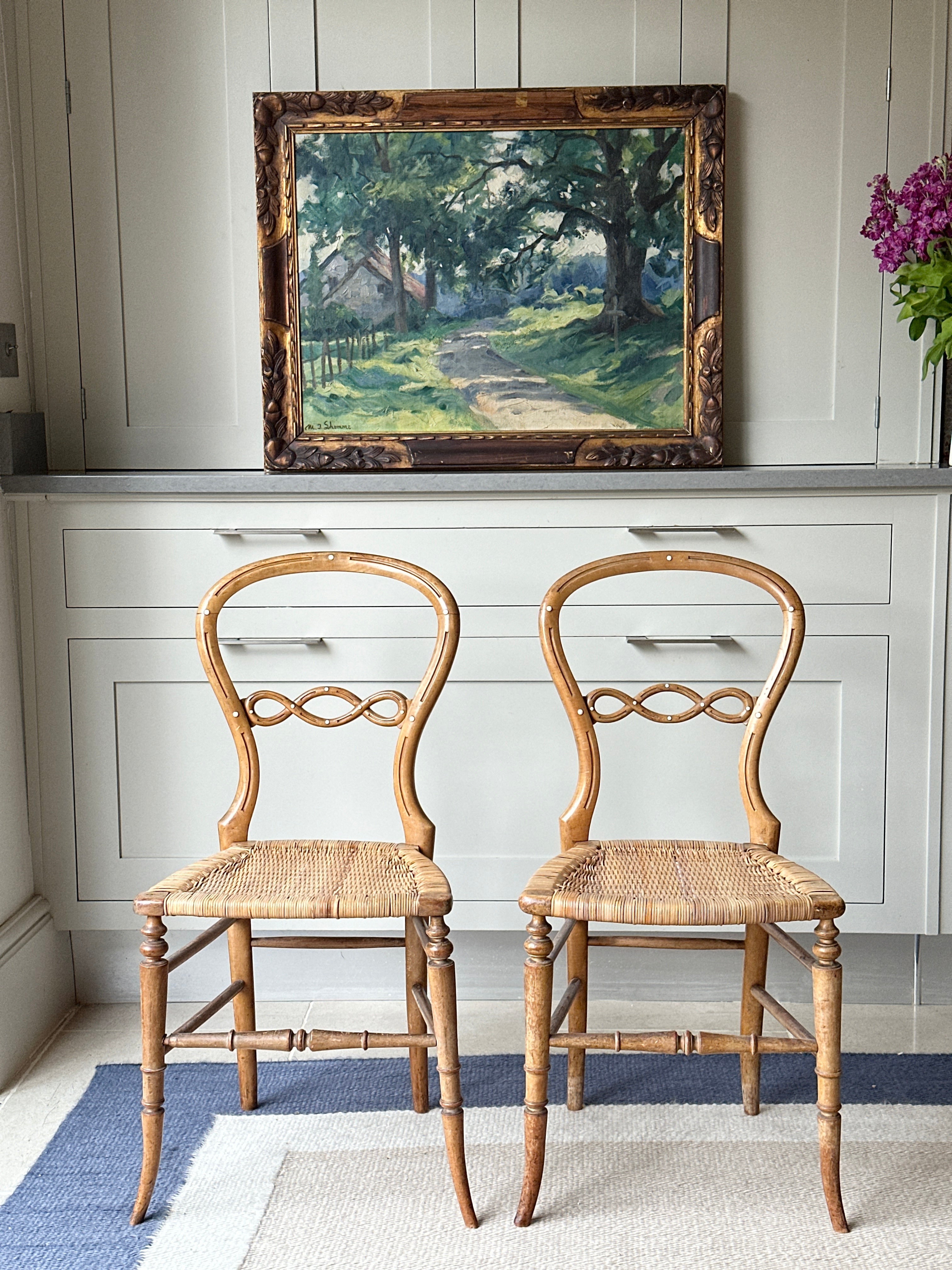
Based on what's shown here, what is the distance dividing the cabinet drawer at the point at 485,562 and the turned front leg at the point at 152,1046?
0.82 meters

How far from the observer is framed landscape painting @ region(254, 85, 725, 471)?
2.47 metres

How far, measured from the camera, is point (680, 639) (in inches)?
90.9

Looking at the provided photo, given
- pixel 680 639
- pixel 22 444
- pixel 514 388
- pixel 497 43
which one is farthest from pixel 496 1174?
pixel 497 43

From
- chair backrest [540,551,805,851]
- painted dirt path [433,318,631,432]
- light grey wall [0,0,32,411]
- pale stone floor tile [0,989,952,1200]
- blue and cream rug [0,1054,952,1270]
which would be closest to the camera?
blue and cream rug [0,1054,952,1270]

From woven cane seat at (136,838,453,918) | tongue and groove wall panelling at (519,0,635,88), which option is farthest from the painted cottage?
woven cane seat at (136,838,453,918)

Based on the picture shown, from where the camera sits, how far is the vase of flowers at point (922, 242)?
226 centimetres

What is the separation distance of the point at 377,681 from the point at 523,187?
110 cm

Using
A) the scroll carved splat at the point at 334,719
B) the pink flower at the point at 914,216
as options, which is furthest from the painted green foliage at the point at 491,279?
the scroll carved splat at the point at 334,719

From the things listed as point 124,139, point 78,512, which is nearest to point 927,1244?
point 78,512

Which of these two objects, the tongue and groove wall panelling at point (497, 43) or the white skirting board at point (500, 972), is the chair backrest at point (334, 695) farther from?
the tongue and groove wall panelling at point (497, 43)

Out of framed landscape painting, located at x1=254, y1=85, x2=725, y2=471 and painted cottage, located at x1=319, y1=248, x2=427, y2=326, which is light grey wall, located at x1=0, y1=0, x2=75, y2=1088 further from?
painted cottage, located at x1=319, y1=248, x2=427, y2=326

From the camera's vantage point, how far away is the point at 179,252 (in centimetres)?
258

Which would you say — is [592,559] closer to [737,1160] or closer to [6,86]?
[737,1160]

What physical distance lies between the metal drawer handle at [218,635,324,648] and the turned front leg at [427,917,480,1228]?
795 millimetres
